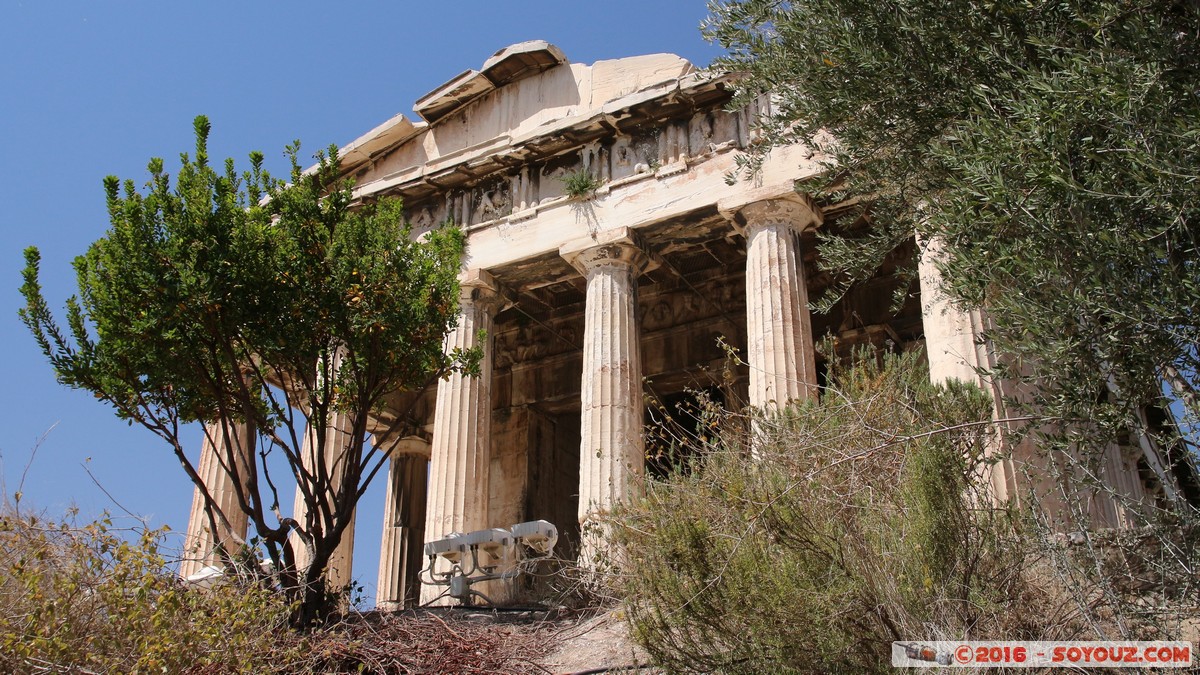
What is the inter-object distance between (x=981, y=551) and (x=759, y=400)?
6.33 m

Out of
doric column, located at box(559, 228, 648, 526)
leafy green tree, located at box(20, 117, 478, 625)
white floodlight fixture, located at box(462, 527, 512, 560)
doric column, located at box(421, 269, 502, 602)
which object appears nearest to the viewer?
leafy green tree, located at box(20, 117, 478, 625)

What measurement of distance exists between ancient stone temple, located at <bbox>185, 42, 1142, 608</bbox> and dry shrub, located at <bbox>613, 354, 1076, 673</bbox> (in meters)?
4.36

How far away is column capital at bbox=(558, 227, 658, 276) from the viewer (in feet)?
50.8

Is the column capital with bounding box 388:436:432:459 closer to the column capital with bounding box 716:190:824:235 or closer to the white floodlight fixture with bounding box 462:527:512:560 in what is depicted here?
the white floodlight fixture with bounding box 462:527:512:560

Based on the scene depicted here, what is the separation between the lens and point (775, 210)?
1447cm

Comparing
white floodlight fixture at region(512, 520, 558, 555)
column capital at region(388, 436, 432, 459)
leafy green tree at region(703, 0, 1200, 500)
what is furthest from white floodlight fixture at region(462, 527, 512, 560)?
column capital at region(388, 436, 432, 459)

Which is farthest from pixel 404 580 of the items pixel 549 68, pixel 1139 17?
pixel 1139 17

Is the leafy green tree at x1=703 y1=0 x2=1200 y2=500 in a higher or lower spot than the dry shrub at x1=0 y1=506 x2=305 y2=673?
higher

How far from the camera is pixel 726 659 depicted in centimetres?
716

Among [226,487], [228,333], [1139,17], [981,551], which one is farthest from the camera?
[226,487]

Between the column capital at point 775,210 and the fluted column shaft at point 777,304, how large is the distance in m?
0.01

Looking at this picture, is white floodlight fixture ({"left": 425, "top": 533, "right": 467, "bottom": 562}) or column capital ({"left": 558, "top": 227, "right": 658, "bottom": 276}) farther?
column capital ({"left": 558, "top": 227, "right": 658, "bottom": 276})

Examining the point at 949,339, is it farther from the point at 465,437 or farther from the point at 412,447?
the point at 412,447

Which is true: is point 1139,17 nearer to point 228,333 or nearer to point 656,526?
point 656,526
